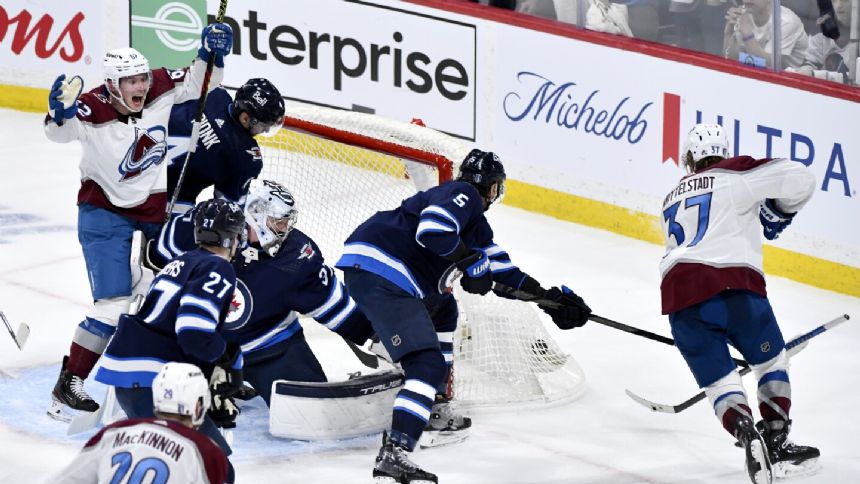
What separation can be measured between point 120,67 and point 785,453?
8.50ft

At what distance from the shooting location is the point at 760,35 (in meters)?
7.95

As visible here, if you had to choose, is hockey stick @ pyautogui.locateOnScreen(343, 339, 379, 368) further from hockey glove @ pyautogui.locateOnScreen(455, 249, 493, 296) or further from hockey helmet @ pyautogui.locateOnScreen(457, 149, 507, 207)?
hockey helmet @ pyautogui.locateOnScreen(457, 149, 507, 207)

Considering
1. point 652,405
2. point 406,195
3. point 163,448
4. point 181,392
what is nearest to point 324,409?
point 652,405

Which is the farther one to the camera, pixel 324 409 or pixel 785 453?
pixel 324 409

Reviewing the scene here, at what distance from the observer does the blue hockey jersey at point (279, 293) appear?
6062 mm

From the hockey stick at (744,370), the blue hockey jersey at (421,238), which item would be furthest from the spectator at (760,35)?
the blue hockey jersey at (421,238)

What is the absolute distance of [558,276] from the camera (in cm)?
813

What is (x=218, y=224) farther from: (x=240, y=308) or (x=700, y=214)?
(x=700, y=214)

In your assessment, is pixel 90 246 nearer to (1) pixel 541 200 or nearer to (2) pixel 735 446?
(2) pixel 735 446

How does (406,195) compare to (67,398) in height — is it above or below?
above

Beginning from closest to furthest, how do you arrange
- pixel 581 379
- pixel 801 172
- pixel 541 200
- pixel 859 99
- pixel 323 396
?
pixel 801 172, pixel 323 396, pixel 581 379, pixel 859 99, pixel 541 200

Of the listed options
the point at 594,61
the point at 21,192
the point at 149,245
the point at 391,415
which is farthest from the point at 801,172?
the point at 21,192

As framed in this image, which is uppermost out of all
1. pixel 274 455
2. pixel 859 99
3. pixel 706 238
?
pixel 859 99

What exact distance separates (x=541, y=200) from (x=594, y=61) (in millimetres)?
808
